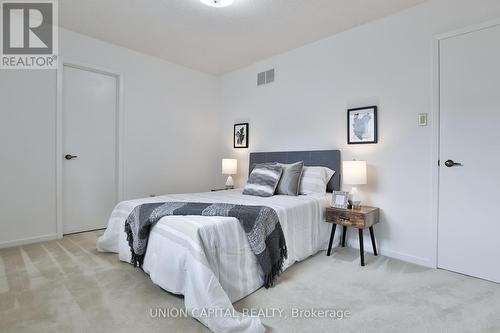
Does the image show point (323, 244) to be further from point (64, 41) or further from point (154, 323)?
point (64, 41)

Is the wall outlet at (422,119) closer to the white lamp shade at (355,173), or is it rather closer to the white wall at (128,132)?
the white lamp shade at (355,173)

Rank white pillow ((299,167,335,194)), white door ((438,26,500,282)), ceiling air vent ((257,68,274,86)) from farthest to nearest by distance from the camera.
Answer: ceiling air vent ((257,68,274,86))
white pillow ((299,167,335,194))
white door ((438,26,500,282))

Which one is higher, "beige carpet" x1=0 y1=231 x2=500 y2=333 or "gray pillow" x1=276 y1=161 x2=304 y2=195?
"gray pillow" x1=276 y1=161 x2=304 y2=195

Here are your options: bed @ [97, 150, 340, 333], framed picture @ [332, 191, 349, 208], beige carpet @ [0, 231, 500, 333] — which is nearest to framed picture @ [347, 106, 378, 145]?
framed picture @ [332, 191, 349, 208]

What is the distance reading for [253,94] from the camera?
4266mm

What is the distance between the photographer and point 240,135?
4457 millimetres

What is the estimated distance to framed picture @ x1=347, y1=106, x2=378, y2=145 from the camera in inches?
115

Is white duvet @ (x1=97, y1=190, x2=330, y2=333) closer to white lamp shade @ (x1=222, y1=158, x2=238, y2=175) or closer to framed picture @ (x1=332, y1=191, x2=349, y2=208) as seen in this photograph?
framed picture @ (x1=332, y1=191, x2=349, y2=208)

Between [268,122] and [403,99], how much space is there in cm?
183

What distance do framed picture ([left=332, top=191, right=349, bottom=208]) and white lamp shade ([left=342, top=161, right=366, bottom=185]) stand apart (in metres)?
0.15

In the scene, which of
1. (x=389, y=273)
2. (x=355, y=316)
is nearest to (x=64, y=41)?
(x=355, y=316)

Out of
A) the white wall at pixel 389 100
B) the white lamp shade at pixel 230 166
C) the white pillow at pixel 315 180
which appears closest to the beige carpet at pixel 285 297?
the white wall at pixel 389 100

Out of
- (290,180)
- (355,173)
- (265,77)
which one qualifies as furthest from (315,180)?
(265,77)

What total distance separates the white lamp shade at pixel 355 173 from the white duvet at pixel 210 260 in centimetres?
63
